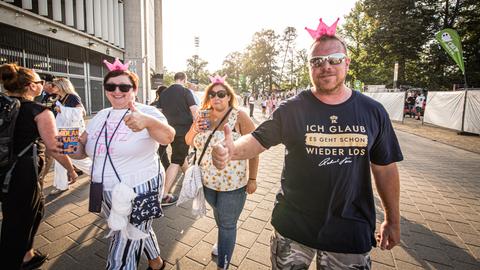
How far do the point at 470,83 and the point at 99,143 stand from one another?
120ft

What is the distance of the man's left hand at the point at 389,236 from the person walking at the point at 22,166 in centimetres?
256

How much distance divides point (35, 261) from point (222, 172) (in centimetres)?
216

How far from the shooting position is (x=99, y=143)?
6.68 feet

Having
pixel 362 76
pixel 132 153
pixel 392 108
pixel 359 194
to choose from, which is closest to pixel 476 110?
pixel 392 108

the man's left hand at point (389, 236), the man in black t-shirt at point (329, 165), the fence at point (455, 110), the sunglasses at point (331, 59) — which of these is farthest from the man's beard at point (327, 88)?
the fence at point (455, 110)

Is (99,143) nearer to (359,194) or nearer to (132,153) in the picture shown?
(132,153)

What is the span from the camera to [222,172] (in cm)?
235

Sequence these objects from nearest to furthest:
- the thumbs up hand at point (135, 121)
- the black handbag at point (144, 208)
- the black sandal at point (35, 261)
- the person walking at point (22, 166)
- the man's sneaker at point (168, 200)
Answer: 1. the thumbs up hand at point (135, 121)
2. the black handbag at point (144, 208)
3. the person walking at point (22, 166)
4. the black sandal at point (35, 261)
5. the man's sneaker at point (168, 200)

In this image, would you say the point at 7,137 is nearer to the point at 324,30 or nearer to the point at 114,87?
the point at 114,87

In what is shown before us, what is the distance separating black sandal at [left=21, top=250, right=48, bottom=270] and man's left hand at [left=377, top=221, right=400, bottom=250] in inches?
126

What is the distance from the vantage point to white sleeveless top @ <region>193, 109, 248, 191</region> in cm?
234

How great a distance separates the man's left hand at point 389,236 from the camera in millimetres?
1687

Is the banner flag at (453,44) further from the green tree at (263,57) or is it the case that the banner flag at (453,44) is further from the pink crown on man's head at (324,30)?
the green tree at (263,57)
